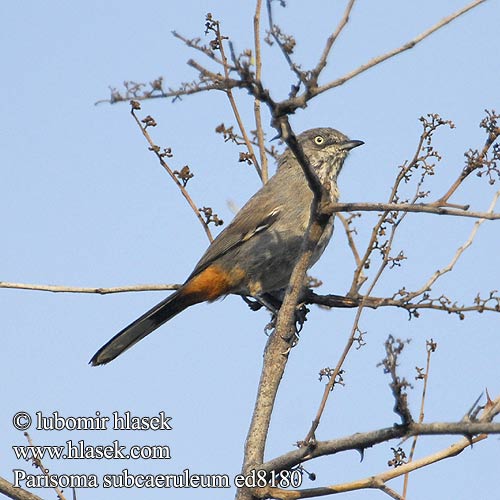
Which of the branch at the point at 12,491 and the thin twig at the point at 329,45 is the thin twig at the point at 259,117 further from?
the branch at the point at 12,491

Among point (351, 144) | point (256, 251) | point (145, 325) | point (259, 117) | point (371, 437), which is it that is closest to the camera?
point (371, 437)

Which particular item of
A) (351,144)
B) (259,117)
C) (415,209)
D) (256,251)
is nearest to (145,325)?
(256,251)

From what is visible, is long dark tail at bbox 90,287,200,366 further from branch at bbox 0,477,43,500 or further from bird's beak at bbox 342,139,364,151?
branch at bbox 0,477,43,500

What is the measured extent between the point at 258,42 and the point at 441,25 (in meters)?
2.03

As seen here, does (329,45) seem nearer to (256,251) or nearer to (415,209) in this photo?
(415,209)

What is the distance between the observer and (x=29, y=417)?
14.8ft

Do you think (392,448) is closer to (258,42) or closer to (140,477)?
(140,477)

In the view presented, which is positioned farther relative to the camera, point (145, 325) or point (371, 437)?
point (145, 325)

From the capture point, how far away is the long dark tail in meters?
5.95

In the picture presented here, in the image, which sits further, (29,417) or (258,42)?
(258,42)

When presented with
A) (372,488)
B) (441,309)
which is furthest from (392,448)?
(441,309)

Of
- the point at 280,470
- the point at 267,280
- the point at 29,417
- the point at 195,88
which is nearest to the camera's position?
the point at 195,88

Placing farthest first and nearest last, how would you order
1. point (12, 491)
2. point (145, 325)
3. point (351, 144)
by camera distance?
point (351, 144)
point (145, 325)
point (12, 491)

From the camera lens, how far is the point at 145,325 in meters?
6.31
